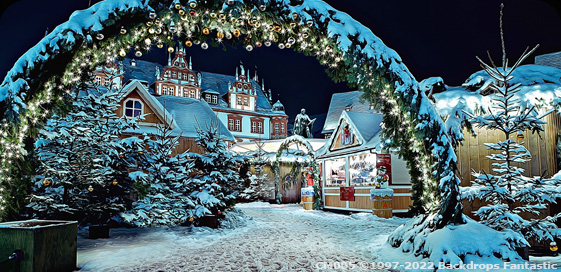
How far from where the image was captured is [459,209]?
226 inches

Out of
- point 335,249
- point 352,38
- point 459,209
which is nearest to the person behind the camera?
point 459,209

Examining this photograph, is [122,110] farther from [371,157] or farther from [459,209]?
[459,209]

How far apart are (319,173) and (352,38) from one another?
1269 centimetres

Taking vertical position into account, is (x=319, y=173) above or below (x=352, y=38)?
below

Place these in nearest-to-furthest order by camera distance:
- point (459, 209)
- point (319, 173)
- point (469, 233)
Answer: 1. point (469, 233)
2. point (459, 209)
3. point (319, 173)

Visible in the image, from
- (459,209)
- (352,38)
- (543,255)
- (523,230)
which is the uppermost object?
(352,38)

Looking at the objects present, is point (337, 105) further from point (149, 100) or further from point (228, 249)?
point (228, 249)

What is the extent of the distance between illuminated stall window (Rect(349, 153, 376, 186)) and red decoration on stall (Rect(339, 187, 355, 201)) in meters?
0.32

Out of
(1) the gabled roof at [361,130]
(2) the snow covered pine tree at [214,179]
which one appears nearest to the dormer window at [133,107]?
(2) the snow covered pine tree at [214,179]

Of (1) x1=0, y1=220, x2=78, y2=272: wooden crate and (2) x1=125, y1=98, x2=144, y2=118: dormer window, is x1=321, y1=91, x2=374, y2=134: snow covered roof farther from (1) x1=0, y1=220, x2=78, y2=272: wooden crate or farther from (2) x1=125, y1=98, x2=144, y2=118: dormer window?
(1) x1=0, y1=220, x2=78, y2=272: wooden crate

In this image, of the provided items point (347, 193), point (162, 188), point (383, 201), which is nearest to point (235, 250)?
point (162, 188)

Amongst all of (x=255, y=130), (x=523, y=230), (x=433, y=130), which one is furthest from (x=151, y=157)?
(x=255, y=130)

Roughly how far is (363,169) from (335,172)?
7.87ft

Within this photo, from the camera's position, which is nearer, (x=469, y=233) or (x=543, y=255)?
(x=469, y=233)
